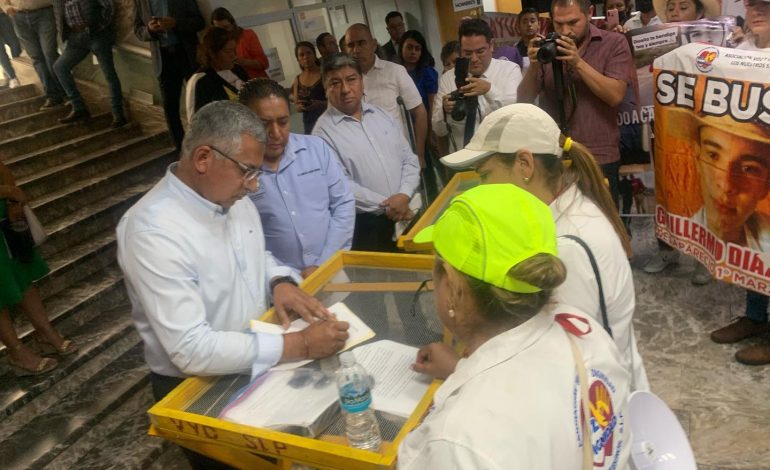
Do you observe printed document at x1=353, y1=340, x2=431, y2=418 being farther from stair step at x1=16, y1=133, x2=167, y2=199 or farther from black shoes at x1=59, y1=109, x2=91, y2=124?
black shoes at x1=59, y1=109, x2=91, y2=124

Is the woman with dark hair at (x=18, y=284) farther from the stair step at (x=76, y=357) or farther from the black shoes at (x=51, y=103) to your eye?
the black shoes at (x=51, y=103)

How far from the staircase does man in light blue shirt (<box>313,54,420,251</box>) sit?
61.5 inches

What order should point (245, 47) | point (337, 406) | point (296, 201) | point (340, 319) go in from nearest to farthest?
point (337, 406), point (340, 319), point (296, 201), point (245, 47)

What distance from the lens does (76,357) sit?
3568 millimetres

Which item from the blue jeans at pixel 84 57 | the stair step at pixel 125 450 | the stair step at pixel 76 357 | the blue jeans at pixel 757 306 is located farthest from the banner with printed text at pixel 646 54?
the blue jeans at pixel 84 57

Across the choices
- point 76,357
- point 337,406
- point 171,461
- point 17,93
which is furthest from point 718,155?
point 17,93

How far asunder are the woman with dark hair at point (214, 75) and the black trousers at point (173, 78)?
107 cm

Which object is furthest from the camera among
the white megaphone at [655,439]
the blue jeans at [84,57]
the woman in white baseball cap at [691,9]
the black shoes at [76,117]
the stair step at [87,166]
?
the black shoes at [76,117]

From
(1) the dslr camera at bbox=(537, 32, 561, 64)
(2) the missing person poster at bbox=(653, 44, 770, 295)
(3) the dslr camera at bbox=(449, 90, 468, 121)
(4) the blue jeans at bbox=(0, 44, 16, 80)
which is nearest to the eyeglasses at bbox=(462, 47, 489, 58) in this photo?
(3) the dslr camera at bbox=(449, 90, 468, 121)

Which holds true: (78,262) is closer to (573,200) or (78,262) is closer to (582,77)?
(582,77)

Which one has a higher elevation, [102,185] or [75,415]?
[102,185]

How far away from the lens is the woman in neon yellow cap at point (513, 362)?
824 mm

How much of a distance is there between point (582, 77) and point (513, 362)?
2.29m

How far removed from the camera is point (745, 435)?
2287 mm
